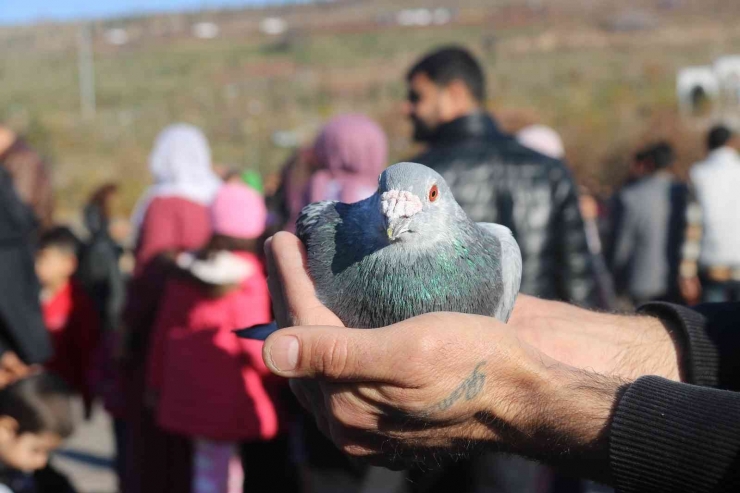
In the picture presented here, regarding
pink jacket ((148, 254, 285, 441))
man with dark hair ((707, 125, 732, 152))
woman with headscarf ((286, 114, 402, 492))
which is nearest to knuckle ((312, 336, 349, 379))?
woman with headscarf ((286, 114, 402, 492))

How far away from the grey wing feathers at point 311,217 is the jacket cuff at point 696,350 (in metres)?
1.15

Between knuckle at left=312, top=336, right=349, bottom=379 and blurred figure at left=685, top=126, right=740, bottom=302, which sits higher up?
knuckle at left=312, top=336, right=349, bottom=379

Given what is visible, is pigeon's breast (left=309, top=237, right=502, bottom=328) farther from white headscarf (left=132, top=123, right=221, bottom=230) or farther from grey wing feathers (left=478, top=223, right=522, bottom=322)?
white headscarf (left=132, top=123, right=221, bottom=230)

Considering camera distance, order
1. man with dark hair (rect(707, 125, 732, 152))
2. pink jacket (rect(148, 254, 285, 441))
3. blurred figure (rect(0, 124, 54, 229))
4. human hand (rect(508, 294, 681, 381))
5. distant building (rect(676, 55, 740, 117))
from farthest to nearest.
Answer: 1. distant building (rect(676, 55, 740, 117))
2. man with dark hair (rect(707, 125, 732, 152))
3. blurred figure (rect(0, 124, 54, 229))
4. pink jacket (rect(148, 254, 285, 441))
5. human hand (rect(508, 294, 681, 381))

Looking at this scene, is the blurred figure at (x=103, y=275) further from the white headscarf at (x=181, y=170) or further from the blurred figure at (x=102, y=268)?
the white headscarf at (x=181, y=170)

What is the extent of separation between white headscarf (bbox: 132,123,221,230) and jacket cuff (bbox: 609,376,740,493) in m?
4.40

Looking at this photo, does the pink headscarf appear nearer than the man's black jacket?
No

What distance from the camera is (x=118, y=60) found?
43062mm

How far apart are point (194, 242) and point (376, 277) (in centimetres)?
349

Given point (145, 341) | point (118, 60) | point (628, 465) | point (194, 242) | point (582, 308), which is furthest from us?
point (118, 60)

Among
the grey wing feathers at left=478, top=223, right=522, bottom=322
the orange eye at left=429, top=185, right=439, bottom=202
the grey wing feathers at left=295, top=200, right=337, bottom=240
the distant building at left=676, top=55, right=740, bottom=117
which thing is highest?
the distant building at left=676, top=55, right=740, bottom=117

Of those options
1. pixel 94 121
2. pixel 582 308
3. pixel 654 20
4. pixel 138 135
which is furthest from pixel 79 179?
pixel 654 20

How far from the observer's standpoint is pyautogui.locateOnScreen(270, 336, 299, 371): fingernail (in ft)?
6.08

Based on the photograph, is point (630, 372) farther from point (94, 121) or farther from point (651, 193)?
point (94, 121)
